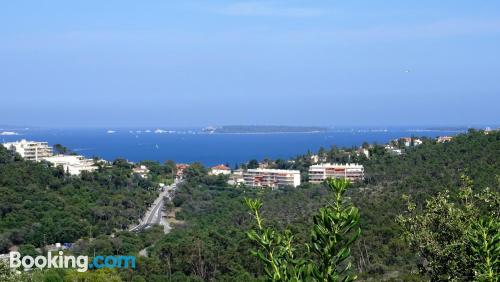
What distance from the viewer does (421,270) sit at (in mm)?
8812

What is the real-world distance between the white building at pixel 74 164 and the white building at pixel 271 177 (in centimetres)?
1147

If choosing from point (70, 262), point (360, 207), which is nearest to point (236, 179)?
point (360, 207)

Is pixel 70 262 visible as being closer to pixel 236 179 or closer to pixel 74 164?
pixel 74 164

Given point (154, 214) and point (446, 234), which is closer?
point (446, 234)

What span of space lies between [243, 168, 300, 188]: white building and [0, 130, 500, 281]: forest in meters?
3.96

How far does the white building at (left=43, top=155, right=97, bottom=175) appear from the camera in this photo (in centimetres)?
4623

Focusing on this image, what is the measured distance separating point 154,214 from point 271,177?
1666 cm

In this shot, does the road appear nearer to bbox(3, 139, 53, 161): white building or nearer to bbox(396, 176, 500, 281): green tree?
bbox(3, 139, 53, 161): white building

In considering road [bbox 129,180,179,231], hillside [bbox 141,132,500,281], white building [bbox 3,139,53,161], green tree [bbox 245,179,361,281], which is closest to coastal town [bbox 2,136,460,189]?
white building [bbox 3,139,53,161]

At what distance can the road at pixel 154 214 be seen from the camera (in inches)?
1405

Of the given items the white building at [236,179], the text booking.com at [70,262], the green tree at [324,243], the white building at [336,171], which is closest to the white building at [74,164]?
the white building at [236,179]

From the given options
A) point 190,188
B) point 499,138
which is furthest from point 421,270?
point 190,188

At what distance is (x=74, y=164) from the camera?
4862 centimetres

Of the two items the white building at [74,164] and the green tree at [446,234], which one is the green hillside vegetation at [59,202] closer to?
the white building at [74,164]
